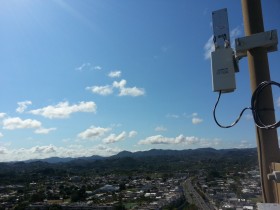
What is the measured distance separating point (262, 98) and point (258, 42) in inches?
9.7

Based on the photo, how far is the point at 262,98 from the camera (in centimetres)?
139

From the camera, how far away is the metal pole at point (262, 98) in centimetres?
135

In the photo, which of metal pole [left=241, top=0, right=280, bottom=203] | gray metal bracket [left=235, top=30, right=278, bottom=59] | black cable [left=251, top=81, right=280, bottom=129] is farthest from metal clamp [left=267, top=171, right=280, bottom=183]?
gray metal bracket [left=235, top=30, right=278, bottom=59]

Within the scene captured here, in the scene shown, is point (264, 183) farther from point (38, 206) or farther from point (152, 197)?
point (152, 197)

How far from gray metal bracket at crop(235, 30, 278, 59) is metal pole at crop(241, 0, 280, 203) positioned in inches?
1.0

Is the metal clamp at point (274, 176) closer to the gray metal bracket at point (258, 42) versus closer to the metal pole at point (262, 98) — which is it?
the metal pole at point (262, 98)

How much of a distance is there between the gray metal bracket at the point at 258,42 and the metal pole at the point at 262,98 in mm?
27

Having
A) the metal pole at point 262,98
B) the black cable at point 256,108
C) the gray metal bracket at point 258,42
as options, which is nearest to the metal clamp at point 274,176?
the metal pole at point 262,98

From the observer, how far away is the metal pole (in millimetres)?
1347

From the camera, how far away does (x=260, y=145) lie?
138 centimetres

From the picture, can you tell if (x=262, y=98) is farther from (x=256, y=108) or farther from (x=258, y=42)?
(x=258, y=42)

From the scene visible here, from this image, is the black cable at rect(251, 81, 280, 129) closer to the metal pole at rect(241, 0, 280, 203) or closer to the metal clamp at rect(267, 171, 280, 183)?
the metal pole at rect(241, 0, 280, 203)

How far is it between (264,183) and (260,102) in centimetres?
34

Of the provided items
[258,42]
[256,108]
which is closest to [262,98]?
[256,108]
